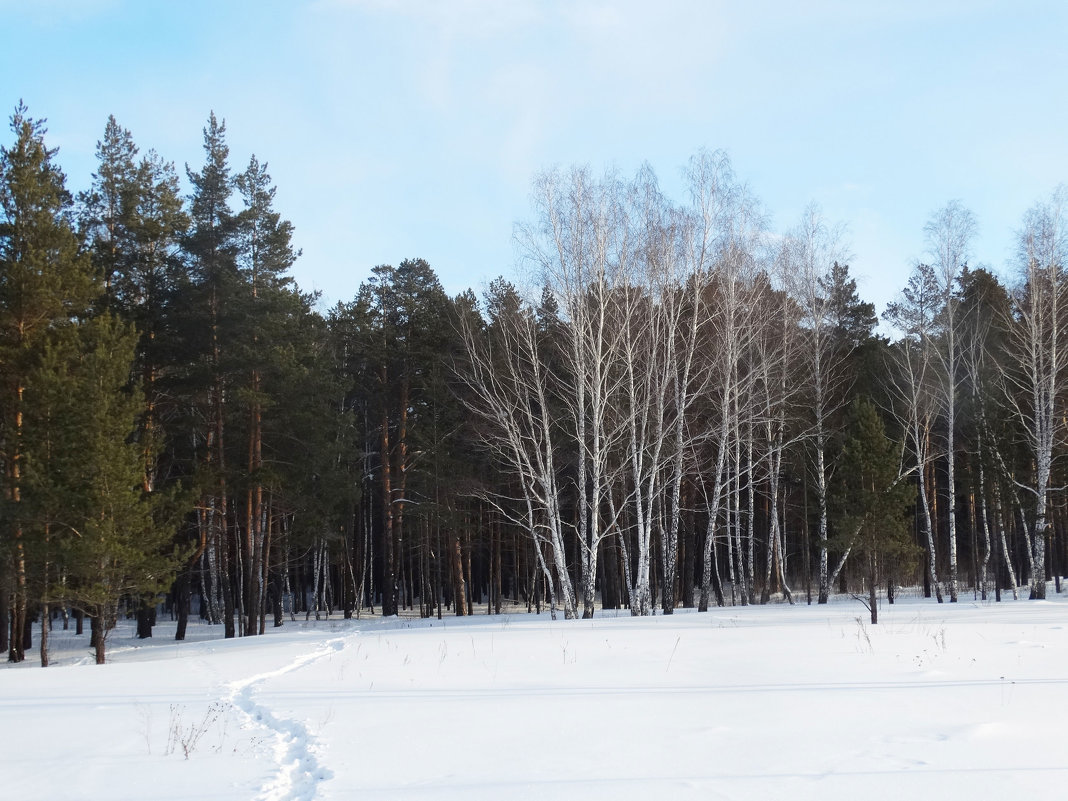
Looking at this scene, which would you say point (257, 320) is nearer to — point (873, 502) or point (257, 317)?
point (257, 317)

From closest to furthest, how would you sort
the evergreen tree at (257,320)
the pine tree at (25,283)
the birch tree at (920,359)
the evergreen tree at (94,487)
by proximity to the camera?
the evergreen tree at (94,487)
the pine tree at (25,283)
the evergreen tree at (257,320)
the birch tree at (920,359)

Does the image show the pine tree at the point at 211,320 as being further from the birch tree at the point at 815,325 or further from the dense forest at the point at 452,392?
the birch tree at the point at 815,325

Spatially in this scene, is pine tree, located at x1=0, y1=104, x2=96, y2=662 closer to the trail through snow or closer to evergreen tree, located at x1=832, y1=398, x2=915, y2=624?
the trail through snow

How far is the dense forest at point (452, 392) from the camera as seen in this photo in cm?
1942

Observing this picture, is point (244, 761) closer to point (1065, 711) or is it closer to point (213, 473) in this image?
point (1065, 711)

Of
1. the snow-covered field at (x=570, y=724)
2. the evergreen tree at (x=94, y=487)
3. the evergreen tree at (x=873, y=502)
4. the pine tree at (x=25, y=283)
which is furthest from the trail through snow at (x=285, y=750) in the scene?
the pine tree at (x=25, y=283)

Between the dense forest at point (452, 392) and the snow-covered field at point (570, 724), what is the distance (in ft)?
21.4

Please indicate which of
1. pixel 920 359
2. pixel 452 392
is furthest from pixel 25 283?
pixel 920 359

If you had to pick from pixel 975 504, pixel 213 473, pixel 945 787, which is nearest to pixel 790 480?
pixel 975 504

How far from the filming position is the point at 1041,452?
25844 mm

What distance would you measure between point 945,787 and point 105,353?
18.5m

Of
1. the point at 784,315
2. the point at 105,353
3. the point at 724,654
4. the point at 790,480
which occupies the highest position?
the point at 784,315

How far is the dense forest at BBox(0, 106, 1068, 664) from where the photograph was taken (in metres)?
19.4

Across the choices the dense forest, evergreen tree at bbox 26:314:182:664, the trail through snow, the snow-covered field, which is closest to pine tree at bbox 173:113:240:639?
the dense forest
